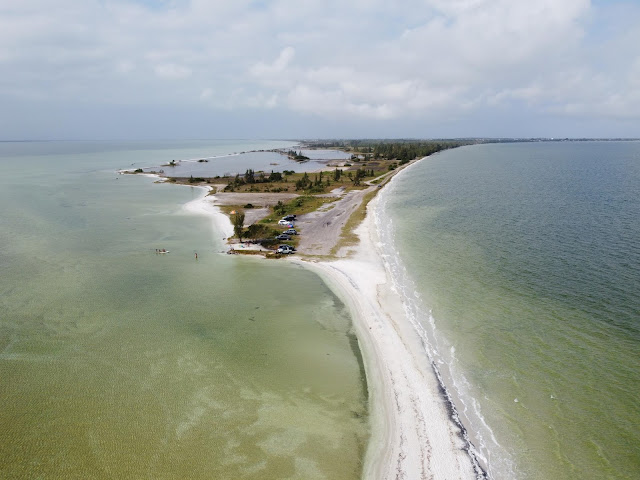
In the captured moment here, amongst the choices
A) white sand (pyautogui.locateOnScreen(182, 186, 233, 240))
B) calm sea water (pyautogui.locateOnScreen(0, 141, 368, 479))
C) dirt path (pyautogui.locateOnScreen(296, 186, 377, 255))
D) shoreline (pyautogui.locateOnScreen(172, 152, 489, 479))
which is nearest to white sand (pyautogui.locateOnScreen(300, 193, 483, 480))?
shoreline (pyautogui.locateOnScreen(172, 152, 489, 479))

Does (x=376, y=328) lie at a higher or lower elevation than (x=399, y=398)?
higher

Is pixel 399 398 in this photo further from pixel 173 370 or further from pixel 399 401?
pixel 173 370

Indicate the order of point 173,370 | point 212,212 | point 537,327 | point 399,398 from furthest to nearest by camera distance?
point 212,212 < point 537,327 < point 173,370 < point 399,398

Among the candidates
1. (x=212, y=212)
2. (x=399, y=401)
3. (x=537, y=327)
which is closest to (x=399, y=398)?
(x=399, y=401)

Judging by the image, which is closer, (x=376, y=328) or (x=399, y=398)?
(x=399, y=398)

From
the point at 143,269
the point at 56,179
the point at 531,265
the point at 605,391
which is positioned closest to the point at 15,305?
the point at 143,269

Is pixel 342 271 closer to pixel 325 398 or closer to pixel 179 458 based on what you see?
pixel 325 398

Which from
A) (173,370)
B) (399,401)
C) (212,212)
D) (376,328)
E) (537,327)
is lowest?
(173,370)
